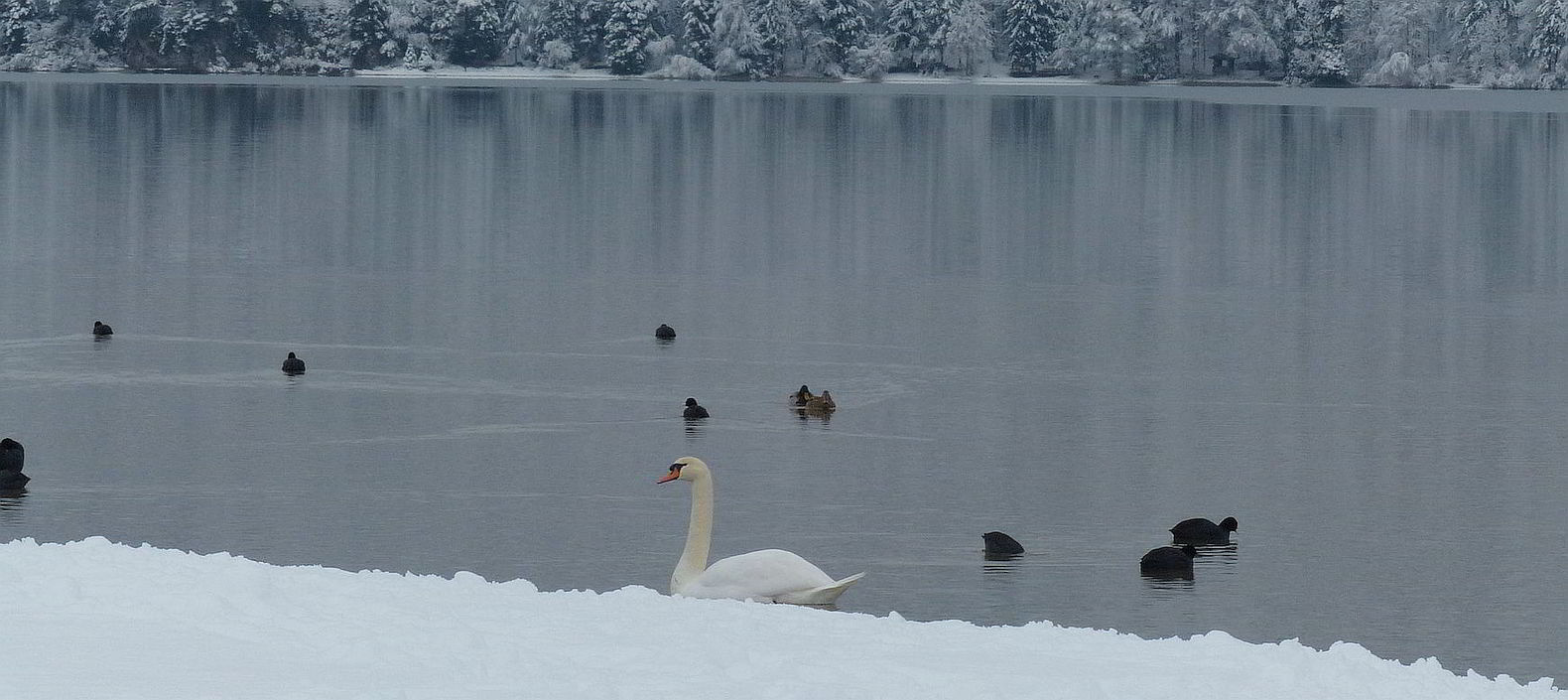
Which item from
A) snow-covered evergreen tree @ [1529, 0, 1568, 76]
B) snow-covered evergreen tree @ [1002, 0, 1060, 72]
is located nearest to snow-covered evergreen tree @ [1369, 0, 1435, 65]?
snow-covered evergreen tree @ [1529, 0, 1568, 76]

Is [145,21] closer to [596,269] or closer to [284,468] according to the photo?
[596,269]

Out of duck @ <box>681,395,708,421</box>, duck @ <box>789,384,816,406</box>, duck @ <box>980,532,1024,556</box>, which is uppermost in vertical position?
duck @ <box>789,384,816,406</box>

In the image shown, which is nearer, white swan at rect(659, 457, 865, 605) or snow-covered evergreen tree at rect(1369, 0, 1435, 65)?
white swan at rect(659, 457, 865, 605)

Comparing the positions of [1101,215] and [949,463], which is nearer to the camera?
[949,463]

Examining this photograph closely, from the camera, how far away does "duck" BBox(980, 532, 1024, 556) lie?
13.3 meters

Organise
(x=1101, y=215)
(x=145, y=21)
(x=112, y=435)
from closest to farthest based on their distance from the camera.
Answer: (x=112, y=435) → (x=1101, y=215) → (x=145, y=21)

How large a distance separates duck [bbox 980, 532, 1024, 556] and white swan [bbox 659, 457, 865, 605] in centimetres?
133

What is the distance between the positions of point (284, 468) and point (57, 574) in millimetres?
5773

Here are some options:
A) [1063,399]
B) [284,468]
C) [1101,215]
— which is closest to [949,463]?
[1063,399]

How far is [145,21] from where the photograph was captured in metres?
122

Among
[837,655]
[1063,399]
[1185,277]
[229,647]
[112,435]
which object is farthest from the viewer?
[1185,277]

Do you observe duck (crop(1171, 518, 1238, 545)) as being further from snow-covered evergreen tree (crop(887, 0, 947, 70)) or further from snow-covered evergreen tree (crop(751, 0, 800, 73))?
snow-covered evergreen tree (crop(887, 0, 947, 70))

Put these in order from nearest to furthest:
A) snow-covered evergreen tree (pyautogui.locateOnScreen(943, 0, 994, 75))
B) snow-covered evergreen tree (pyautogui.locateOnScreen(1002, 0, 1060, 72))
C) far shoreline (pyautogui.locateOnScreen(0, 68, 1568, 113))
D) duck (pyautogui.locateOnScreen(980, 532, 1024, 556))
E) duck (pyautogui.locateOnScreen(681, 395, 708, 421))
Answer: duck (pyautogui.locateOnScreen(980, 532, 1024, 556)), duck (pyautogui.locateOnScreen(681, 395, 708, 421)), far shoreline (pyautogui.locateOnScreen(0, 68, 1568, 113)), snow-covered evergreen tree (pyautogui.locateOnScreen(943, 0, 994, 75)), snow-covered evergreen tree (pyautogui.locateOnScreen(1002, 0, 1060, 72))

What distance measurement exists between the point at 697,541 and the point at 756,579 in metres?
0.55
